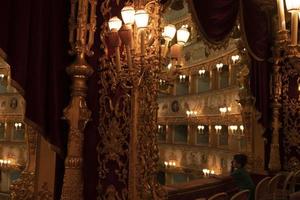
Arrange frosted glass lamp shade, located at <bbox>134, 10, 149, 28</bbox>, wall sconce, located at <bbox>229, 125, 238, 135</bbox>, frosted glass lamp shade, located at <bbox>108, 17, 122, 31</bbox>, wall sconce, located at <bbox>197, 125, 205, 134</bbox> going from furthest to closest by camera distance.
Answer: wall sconce, located at <bbox>197, 125, 205, 134</bbox>, wall sconce, located at <bbox>229, 125, 238, 135</bbox>, frosted glass lamp shade, located at <bbox>108, 17, 122, 31</bbox>, frosted glass lamp shade, located at <bbox>134, 10, 149, 28</bbox>

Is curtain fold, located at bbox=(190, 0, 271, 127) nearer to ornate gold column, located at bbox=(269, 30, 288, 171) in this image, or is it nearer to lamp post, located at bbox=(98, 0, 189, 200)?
ornate gold column, located at bbox=(269, 30, 288, 171)

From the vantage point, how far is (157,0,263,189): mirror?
11055 mm

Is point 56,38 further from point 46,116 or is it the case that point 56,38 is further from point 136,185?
point 136,185

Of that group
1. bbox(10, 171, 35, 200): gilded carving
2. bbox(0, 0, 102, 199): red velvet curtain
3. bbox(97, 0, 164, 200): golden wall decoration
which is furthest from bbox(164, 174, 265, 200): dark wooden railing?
bbox(10, 171, 35, 200): gilded carving

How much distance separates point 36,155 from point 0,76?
7.57 m

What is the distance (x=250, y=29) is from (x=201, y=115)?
21.1 feet

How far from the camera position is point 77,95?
11.4ft

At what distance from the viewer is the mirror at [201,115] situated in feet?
36.3

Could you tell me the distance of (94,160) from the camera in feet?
12.4

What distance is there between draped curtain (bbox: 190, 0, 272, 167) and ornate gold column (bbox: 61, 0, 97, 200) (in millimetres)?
1792

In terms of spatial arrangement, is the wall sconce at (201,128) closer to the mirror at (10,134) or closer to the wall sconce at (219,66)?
the wall sconce at (219,66)

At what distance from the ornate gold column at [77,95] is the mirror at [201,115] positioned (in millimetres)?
6673

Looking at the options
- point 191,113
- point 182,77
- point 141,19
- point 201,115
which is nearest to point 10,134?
point 191,113

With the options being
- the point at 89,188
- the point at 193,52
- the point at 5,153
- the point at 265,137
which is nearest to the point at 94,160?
the point at 89,188
